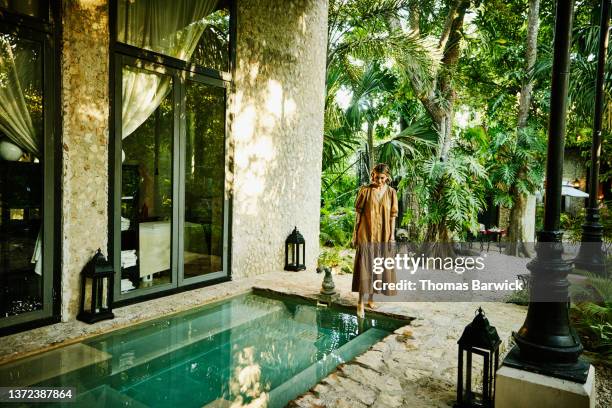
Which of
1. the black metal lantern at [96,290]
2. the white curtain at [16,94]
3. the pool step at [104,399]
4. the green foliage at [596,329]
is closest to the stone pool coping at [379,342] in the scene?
the black metal lantern at [96,290]

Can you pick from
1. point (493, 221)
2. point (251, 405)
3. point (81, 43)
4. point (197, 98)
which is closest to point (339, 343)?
point (251, 405)

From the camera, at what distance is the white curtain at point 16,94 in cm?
396

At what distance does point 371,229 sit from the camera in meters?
4.64

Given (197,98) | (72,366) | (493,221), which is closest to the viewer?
(72,366)

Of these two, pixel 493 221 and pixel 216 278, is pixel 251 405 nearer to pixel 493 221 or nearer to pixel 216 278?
pixel 216 278

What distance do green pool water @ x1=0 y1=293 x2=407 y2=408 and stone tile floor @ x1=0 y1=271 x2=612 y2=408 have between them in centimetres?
18

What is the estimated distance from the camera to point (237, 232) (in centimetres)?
643

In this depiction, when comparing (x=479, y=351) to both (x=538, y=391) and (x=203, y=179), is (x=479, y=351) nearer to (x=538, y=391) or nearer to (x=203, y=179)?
(x=538, y=391)

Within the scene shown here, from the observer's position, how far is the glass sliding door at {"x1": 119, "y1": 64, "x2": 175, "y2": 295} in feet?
16.3

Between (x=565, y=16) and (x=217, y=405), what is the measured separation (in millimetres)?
3400

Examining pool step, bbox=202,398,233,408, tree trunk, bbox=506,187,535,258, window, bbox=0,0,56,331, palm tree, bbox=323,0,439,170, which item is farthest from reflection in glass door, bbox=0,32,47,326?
tree trunk, bbox=506,187,535,258

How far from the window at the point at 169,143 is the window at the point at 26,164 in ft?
2.35

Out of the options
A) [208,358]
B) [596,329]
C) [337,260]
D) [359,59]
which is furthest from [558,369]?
[359,59]

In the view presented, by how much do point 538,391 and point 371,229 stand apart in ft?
7.99
